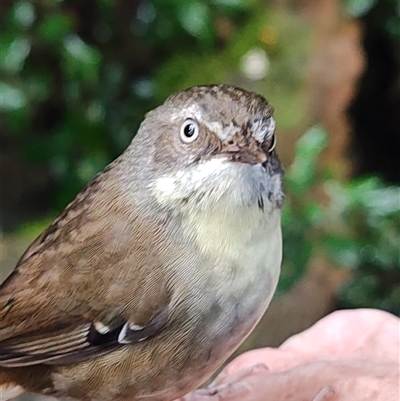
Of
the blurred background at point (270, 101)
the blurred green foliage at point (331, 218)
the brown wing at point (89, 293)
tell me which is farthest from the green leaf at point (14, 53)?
the brown wing at point (89, 293)

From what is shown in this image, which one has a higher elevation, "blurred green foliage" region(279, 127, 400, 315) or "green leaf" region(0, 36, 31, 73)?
"green leaf" region(0, 36, 31, 73)

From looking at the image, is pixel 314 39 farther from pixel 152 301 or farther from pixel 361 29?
pixel 152 301

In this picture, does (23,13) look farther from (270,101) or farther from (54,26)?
(270,101)

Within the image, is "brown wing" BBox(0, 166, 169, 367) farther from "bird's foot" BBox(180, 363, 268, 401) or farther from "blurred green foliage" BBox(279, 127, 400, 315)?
"blurred green foliage" BBox(279, 127, 400, 315)

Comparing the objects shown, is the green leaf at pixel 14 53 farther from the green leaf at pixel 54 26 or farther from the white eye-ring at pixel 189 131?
the white eye-ring at pixel 189 131

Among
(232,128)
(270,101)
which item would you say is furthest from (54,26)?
(232,128)

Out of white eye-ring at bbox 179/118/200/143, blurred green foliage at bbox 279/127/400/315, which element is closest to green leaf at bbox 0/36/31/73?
blurred green foliage at bbox 279/127/400/315

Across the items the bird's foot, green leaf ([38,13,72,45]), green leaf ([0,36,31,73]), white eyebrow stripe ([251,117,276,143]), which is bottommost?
the bird's foot
